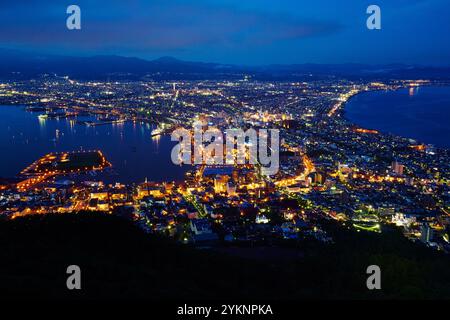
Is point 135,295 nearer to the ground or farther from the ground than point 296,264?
farther from the ground

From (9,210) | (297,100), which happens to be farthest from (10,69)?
(9,210)

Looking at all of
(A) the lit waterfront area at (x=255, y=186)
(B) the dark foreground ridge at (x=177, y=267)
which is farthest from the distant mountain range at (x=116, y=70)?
(B) the dark foreground ridge at (x=177, y=267)

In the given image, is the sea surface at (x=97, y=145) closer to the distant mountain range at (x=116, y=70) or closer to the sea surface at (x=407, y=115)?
the sea surface at (x=407, y=115)

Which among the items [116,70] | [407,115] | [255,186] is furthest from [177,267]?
[116,70]

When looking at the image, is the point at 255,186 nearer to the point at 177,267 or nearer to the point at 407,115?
the point at 177,267

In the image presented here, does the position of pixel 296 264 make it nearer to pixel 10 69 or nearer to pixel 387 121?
pixel 387 121
